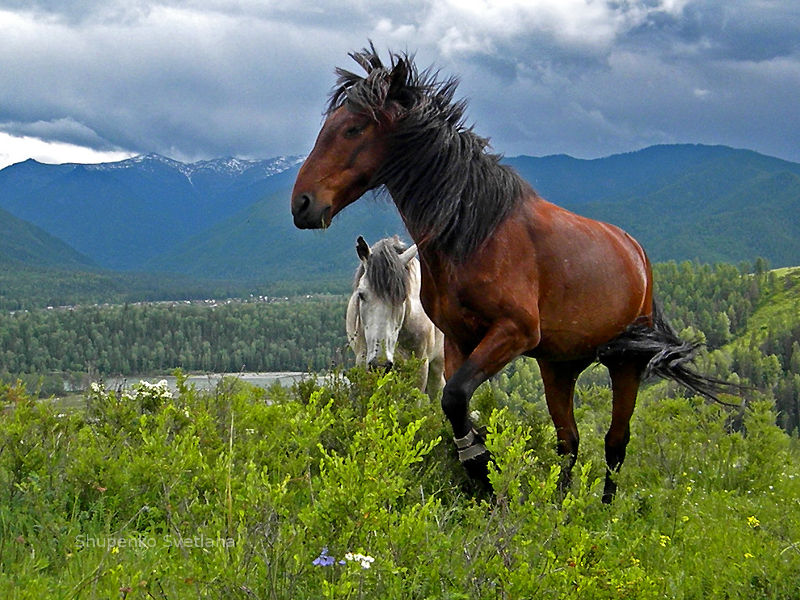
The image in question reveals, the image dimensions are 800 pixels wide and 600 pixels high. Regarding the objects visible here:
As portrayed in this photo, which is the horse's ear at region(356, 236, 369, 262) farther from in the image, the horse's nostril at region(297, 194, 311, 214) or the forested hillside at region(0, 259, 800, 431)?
the forested hillside at region(0, 259, 800, 431)

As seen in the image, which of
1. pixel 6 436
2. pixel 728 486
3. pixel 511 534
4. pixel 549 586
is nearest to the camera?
pixel 549 586

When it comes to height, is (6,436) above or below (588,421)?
above

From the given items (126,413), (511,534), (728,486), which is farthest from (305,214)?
(728,486)

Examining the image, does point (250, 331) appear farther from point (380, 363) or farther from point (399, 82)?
point (399, 82)

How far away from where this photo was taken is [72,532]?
12.3 feet

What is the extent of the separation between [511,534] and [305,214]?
8.06ft

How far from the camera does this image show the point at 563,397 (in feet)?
20.5

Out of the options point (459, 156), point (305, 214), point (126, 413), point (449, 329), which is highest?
point (459, 156)

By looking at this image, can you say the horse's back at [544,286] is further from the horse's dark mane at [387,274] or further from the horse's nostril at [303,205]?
the horse's dark mane at [387,274]

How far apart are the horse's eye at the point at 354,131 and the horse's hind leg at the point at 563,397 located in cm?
247

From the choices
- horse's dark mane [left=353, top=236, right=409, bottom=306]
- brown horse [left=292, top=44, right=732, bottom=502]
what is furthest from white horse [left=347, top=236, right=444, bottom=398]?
brown horse [left=292, top=44, right=732, bottom=502]

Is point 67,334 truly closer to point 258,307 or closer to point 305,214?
point 258,307

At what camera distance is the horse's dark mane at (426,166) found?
194 inches

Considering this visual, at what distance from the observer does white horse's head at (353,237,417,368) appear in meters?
8.27
